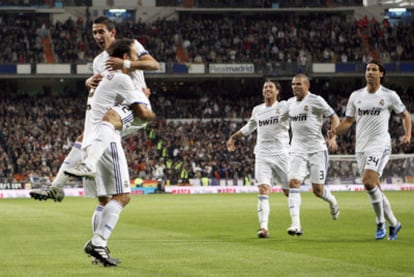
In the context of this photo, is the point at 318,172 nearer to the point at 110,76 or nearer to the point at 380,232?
the point at 380,232

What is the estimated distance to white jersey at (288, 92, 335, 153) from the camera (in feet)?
54.9

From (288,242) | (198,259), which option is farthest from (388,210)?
(198,259)

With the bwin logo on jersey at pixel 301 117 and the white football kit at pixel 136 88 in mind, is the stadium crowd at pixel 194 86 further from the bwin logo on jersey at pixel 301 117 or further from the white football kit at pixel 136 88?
the white football kit at pixel 136 88

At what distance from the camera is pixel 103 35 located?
11.3 metres

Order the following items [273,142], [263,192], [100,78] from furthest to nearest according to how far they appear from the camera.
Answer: [273,142], [263,192], [100,78]

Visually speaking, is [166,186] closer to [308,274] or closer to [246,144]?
[246,144]

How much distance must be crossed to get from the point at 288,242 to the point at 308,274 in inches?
191

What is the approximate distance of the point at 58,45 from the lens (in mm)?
59594

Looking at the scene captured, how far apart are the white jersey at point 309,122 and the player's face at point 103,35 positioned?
247 inches

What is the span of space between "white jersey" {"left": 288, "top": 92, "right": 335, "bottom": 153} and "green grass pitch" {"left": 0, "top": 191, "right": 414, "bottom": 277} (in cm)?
172

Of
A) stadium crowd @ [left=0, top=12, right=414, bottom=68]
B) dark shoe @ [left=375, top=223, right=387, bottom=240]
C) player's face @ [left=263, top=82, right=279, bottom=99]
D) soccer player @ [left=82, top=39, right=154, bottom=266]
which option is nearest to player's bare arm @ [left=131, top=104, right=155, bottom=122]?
soccer player @ [left=82, top=39, right=154, bottom=266]

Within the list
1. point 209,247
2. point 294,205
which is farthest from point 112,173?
point 294,205

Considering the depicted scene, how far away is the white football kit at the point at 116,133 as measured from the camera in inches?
411

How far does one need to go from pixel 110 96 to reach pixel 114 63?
432 millimetres
